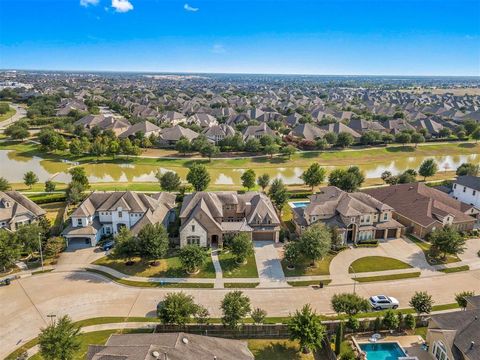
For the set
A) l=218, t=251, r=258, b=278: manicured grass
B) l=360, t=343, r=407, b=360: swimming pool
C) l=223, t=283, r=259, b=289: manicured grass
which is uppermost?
l=218, t=251, r=258, b=278: manicured grass

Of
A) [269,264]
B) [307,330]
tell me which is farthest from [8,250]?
[307,330]

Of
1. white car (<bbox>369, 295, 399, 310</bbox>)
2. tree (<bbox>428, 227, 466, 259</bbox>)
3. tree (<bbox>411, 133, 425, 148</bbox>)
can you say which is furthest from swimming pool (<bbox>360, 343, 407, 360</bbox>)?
tree (<bbox>411, 133, 425, 148</bbox>)

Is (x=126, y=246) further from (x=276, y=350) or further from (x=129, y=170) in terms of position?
(x=129, y=170)

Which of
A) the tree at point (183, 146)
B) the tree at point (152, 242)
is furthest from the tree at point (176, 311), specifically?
the tree at point (183, 146)

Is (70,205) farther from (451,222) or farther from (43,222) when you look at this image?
(451,222)

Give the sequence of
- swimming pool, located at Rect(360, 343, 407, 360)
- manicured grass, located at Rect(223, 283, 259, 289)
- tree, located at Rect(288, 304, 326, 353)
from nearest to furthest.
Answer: tree, located at Rect(288, 304, 326, 353) → swimming pool, located at Rect(360, 343, 407, 360) → manicured grass, located at Rect(223, 283, 259, 289)

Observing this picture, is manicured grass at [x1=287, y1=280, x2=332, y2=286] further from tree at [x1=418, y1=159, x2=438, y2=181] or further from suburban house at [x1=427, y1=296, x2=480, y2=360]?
tree at [x1=418, y1=159, x2=438, y2=181]
